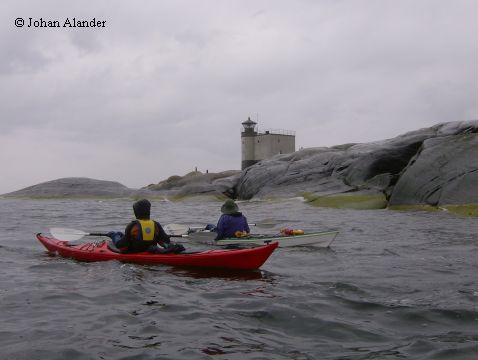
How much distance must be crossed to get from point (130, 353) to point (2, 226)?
15206 mm

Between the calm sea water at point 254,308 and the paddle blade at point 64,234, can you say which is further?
the paddle blade at point 64,234

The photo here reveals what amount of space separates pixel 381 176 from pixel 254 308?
20.3m

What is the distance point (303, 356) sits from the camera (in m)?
5.05

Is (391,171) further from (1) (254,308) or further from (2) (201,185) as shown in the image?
(1) (254,308)

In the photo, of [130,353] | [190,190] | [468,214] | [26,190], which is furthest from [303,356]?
[26,190]

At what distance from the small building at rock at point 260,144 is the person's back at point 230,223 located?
4052cm

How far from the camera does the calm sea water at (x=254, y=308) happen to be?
5266mm

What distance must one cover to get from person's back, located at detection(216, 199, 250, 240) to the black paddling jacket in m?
1.44

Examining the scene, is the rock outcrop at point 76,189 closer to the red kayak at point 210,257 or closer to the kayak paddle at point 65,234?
the kayak paddle at point 65,234

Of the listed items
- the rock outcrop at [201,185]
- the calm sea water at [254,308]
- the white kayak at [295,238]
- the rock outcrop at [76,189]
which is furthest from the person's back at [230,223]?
the rock outcrop at [76,189]

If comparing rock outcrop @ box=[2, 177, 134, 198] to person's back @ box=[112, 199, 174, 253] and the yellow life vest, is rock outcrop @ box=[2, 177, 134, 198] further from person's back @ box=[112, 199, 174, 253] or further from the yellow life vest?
the yellow life vest

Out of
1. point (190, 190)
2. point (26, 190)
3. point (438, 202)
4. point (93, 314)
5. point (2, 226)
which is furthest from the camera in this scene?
point (26, 190)

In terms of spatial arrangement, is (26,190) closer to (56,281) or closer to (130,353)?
(56,281)

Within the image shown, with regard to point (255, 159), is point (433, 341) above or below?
below
